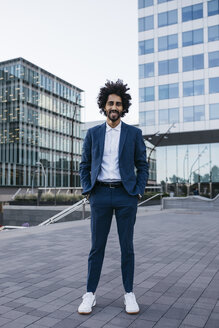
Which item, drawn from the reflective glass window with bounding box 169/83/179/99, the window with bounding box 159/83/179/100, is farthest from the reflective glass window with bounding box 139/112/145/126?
the reflective glass window with bounding box 169/83/179/99

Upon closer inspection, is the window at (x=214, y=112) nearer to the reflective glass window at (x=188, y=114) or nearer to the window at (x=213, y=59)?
the reflective glass window at (x=188, y=114)

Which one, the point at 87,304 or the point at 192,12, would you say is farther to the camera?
the point at 192,12

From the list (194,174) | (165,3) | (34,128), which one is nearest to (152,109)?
(194,174)

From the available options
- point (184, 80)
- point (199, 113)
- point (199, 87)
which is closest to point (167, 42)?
point (184, 80)

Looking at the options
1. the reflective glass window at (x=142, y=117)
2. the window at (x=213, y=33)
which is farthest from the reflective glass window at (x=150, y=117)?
the window at (x=213, y=33)

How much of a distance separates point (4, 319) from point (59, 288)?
118 cm

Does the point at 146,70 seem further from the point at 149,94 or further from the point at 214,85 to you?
the point at 214,85

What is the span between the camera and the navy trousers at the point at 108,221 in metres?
3.70

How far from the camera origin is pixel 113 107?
12.8ft

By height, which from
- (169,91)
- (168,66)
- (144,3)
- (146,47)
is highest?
(144,3)

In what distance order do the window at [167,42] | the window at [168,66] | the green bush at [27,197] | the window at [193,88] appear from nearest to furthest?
the green bush at [27,197]
the window at [193,88]
the window at [168,66]
the window at [167,42]

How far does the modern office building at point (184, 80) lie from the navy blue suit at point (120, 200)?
33.7m

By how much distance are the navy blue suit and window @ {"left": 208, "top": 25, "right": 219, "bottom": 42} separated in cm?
3827

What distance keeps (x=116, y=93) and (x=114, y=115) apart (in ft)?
0.92
